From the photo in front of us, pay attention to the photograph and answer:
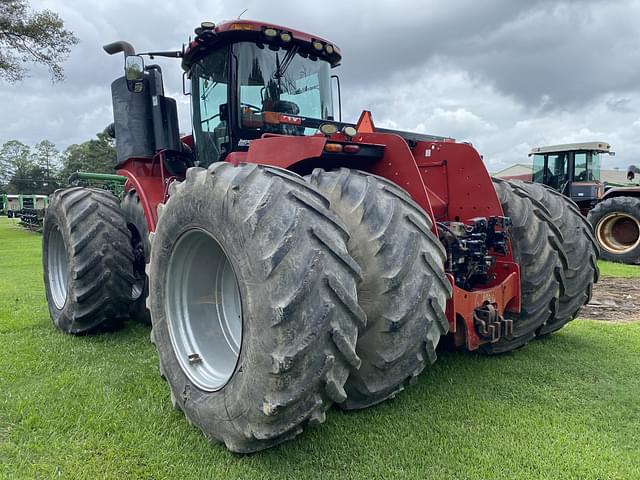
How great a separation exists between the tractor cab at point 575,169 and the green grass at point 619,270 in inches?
114

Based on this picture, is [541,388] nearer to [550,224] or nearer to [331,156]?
[550,224]

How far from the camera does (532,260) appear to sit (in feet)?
11.5

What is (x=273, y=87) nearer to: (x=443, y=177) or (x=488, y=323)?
(x=443, y=177)

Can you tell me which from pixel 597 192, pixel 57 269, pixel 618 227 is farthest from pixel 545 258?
pixel 597 192

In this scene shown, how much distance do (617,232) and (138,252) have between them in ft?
36.5

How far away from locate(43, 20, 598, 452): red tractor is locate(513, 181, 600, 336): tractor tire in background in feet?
0.05

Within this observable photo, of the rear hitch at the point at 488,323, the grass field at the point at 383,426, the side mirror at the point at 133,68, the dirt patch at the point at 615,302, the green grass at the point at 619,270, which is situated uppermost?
the side mirror at the point at 133,68

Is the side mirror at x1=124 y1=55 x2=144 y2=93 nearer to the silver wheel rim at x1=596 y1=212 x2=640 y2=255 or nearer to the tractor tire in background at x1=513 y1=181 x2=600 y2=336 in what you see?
the tractor tire in background at x1=513 y1=181 x2=600 y2=336

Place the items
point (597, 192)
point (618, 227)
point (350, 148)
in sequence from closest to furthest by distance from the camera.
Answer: point (350, 148) < point (618, 227) < point (597, 192)

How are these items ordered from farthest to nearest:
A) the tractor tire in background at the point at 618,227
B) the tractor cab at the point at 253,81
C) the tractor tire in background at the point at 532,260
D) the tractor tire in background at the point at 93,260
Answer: the tractor tire in background at the point at 618,227 → the tractor tire in background at the point at 93,260 → the tractor cab at the point at 253,81 → the tractor tire in background at the point at 532,260

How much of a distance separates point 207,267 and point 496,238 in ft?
6.33

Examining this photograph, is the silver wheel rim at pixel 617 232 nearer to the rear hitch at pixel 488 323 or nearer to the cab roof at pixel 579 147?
the cab roof at pixel 579 147

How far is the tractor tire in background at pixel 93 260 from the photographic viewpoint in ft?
14.3

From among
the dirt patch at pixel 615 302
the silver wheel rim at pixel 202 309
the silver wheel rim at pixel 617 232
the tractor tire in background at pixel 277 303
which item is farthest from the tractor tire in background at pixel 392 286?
the silver wheel rim at pixel 617 232
